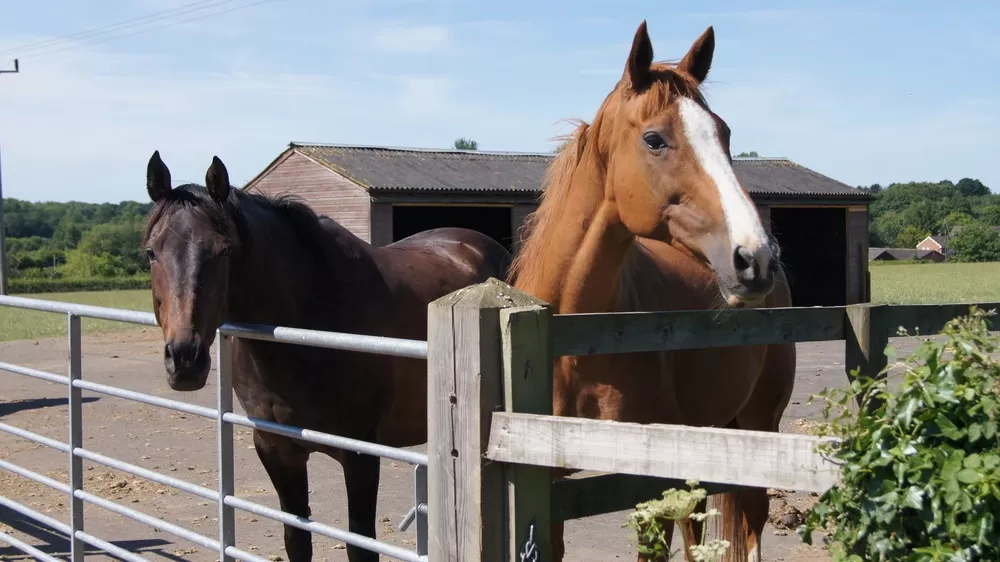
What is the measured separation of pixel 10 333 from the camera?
2145 cm

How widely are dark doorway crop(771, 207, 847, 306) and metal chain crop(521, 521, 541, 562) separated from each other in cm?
2418

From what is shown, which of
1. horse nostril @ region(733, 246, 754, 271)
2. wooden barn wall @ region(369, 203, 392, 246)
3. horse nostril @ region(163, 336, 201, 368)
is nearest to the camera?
horse nostril @ region(733, 246, 754, 271)

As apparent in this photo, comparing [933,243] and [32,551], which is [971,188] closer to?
[933,243]

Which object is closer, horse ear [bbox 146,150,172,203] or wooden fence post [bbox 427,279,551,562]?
wooden fence post [bbox 427,279,551,562]

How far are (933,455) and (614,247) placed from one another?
2.28 metres

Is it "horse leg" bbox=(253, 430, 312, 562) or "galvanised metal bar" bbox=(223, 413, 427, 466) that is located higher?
"galvanised metal bar" bbox=(223, 413, 427, 466)

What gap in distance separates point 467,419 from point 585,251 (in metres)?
1.69

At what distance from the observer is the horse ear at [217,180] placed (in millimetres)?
3736

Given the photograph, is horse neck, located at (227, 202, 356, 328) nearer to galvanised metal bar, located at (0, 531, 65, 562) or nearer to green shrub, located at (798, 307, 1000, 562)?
galvanised metal bar, located at (0, 531, 65, 562)

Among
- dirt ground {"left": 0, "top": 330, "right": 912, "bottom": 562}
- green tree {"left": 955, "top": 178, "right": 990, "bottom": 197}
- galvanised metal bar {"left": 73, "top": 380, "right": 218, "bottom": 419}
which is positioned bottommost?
dirt ground {"left": 0, "top": 330, "right": 912, "bottom": 562}

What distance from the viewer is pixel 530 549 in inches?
79.4

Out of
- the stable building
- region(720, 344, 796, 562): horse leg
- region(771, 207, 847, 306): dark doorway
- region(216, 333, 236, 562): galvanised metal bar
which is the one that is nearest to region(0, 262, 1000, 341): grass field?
region(771, 207, 847, 306): dark doorway

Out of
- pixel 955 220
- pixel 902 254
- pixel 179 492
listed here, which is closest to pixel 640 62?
pixel 179 492

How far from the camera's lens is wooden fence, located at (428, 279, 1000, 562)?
5.69 feet
